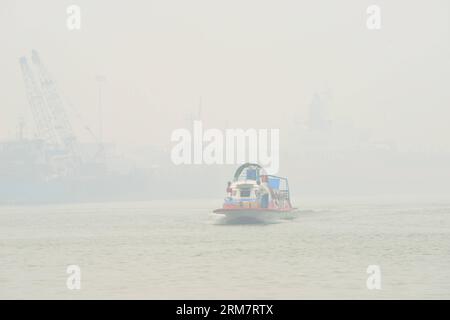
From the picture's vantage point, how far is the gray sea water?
5334cm

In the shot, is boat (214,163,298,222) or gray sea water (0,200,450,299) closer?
gray sea water (0,200,450,299)

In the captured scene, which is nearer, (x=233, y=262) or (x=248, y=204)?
(x=233, y=262)

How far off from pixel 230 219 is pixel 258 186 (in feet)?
18.4

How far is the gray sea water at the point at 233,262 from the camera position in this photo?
53344 mm

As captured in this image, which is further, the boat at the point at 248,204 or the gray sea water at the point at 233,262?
the boat at the point at 248,204

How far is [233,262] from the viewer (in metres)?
70.5

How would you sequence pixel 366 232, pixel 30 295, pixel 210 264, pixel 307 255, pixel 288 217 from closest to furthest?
1. pixel 30 295
2. pixel 210 264
3. pixel 307 255
4. pixel 366 232
5. pixel 288 217
